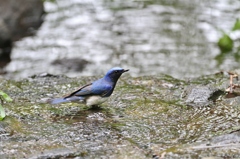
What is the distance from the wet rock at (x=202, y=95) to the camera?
5.66 m

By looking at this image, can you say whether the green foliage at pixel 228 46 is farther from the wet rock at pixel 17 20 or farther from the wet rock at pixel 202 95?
the wet rock at pixel 202 95

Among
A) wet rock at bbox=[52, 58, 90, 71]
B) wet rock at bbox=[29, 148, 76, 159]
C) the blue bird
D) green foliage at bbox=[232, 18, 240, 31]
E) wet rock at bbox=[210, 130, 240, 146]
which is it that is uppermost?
the blue bird

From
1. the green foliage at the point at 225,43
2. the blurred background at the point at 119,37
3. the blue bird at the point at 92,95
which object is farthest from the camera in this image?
the green foliage at the point at 225,43

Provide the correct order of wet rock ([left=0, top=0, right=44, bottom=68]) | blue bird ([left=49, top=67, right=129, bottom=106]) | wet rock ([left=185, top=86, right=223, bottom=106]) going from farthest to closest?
1. wet rock ([left=0, top=0, right=44, bottom=68])
2. wet rock ([left=185, top=86, right=223, bottom=106])
3. blue bird ([left=49, top=67, right=129, bottom=106])

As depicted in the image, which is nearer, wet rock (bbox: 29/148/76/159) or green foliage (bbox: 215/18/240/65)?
wet rock (bbox: 29/148/76/159)

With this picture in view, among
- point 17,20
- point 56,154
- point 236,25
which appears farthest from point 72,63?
point 56,154

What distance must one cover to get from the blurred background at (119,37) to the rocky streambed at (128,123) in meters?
2.98

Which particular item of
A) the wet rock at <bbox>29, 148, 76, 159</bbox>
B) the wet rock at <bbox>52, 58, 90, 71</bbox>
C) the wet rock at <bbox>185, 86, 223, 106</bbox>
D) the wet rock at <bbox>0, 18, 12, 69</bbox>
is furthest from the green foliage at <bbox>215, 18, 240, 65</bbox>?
the wet rock at <bbox>29, 148, 76, 159</bbox>

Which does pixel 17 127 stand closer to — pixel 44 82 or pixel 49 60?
pixel 44 82

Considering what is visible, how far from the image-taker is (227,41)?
10.3 meters

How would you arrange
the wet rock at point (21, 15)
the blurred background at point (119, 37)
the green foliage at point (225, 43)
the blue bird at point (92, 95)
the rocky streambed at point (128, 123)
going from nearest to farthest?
the rocky streambed at point (128, 123)
the blue bird at point (92, 95)
the blurred background at point (119, 37)
the green foliage at point (225, 43)
the wet rock at point (21, 15)

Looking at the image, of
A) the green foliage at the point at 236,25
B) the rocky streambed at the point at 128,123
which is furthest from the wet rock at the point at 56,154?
the green foliage at the point at 236,25

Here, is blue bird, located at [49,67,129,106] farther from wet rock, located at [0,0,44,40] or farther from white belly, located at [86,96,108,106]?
wet rock, located at [0,0,44,40]

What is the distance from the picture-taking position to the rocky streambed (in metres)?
4.41
